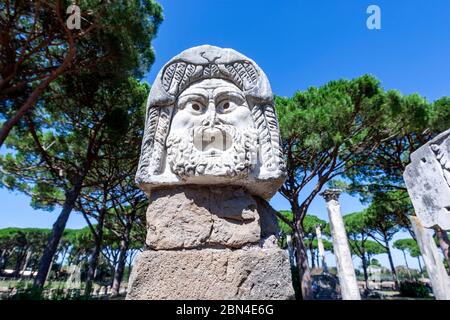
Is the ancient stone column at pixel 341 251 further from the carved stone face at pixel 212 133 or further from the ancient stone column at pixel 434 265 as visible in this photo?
the carved stone face at pixel 212 133

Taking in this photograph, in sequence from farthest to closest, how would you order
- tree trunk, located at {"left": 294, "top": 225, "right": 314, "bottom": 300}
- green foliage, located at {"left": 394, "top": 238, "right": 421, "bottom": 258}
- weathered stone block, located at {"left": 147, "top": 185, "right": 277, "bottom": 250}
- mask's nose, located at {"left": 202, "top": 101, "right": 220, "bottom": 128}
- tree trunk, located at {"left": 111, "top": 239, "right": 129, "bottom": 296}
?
green foliage, located at {"left": 394, "top": 238, "right": 421, "bottom": 258}
tree trunk, located at {"left": 111, "top": 239, "right": 129, "bottom": 296}
tree trunk, located at {"left": 294, "top": 225, "right": 314, "bottom": 300}
mask's nose, located at {"left": 202, "top": 101, "right": 220, "bottom": 128}
weathered stone block, located at {"left": 147, "top": 185, "right": 277, "bottom": 250}

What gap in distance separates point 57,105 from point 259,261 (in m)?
9.54

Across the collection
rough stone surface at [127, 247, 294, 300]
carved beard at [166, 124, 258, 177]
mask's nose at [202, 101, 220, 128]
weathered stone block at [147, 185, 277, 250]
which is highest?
mask's nose at [202, 101, 220, 128]

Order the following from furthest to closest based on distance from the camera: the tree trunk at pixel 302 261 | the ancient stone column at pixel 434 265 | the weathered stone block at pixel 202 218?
the tree trunk at pixel 302 261 → the ancient stone column at pixel 434 265 → the weathered stone block at pixel 202 218

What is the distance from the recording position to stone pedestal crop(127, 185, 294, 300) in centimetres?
144

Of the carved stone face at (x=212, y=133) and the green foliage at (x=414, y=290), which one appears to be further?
the green foliage at (x=414, y=290)

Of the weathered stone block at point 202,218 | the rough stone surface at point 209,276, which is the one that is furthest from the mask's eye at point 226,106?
the rough stone surface at point 209,276

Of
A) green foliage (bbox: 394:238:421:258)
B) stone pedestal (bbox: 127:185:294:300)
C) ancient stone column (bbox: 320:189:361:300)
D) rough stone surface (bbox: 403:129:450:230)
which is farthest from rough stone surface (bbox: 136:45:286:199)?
green foliage (bbox: 394:238:421:258)

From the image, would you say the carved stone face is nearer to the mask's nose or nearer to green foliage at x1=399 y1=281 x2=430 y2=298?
the mask's nose

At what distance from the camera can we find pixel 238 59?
199 cm

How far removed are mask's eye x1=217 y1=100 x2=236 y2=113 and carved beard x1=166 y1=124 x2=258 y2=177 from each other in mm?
214

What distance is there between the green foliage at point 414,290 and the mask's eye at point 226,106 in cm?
2191

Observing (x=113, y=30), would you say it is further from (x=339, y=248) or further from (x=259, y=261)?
(x=339, y=248)

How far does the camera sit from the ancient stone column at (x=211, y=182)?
1.47 metres
